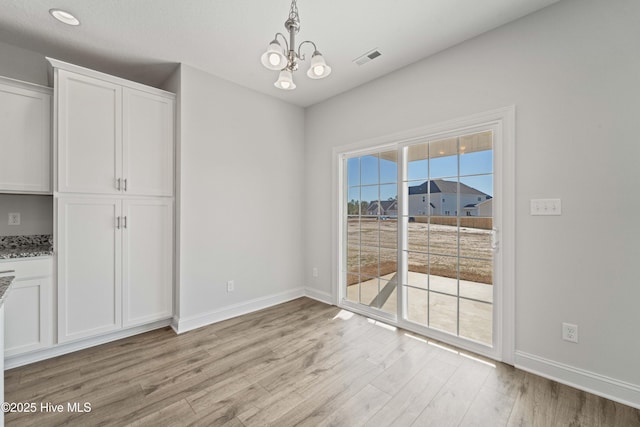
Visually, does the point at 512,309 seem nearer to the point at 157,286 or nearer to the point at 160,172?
the point at 157,286

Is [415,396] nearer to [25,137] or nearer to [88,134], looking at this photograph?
[88,134]

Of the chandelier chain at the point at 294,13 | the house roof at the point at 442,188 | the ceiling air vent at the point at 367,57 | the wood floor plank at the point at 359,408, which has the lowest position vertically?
Result: the wood floor plank at the point at 359,408

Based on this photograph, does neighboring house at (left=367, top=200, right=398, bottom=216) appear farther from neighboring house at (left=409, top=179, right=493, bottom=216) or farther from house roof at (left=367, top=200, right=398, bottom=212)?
neighboring house at (left=409, top=179, right=493, bottom=216)

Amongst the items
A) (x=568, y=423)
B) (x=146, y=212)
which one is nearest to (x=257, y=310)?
(x=146, y=212)

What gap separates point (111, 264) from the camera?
2529 millimetres

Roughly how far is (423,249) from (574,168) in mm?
1339

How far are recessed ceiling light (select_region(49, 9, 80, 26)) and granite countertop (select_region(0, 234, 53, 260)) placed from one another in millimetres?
1867

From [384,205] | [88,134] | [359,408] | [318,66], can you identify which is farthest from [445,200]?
[88,134]

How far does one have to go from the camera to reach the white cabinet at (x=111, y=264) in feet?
7.64

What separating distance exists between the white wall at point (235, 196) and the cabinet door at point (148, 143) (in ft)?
0.59

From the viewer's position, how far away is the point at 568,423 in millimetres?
1594

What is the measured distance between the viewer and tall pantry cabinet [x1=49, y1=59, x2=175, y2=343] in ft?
7.60

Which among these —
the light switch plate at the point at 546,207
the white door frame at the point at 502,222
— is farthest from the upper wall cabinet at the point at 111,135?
the light switch plate at the point at 546,207

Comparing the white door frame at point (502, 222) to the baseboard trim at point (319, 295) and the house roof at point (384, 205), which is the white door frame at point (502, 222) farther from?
the baseboard trim at point (319, 295)
